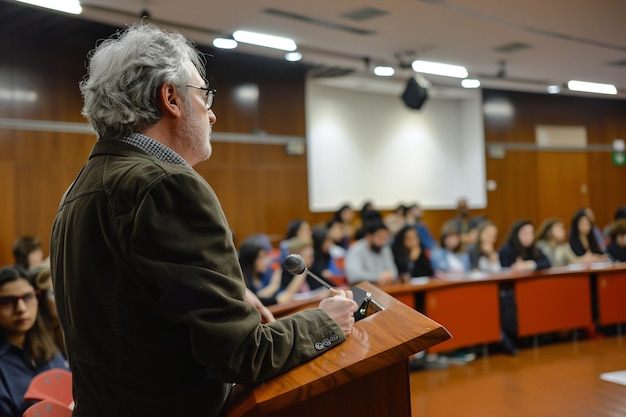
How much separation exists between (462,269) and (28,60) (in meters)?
5.32

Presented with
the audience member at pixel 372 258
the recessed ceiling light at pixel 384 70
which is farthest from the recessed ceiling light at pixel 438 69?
the audience member at pixel 372 258

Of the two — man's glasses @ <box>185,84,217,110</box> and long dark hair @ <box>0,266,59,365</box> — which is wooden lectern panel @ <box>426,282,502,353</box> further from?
man's glasses @ <box>185,84,217,110</box>

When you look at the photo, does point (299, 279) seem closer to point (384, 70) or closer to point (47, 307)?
point (47, 307)

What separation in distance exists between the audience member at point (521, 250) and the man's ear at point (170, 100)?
5.17 metres

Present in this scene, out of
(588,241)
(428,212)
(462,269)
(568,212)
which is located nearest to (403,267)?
(462,269)

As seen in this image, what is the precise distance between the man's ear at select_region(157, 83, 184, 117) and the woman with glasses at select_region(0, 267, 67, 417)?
176cm

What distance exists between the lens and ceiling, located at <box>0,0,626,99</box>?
19.4 ft

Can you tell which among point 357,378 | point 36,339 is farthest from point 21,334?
point 357,378

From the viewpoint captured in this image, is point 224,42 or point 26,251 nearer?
point 26,251

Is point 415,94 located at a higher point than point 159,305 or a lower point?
higher

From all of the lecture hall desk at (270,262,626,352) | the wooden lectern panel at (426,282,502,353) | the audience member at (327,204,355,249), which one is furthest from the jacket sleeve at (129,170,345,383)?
the audience member at (327,204,355,249)

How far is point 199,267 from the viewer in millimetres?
984

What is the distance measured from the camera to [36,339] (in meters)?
2.59

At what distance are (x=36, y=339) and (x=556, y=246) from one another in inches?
218
